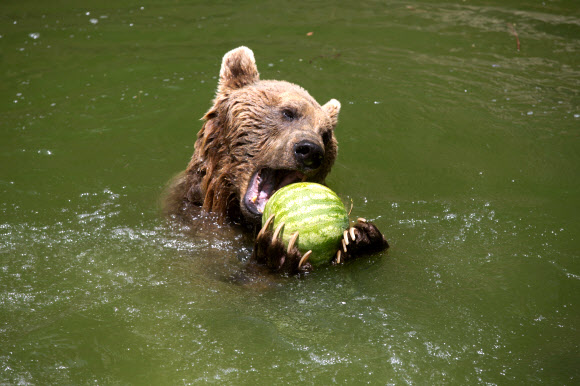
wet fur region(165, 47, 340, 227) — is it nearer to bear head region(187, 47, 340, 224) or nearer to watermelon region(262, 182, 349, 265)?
bear head region(187, 47, 340, 224)

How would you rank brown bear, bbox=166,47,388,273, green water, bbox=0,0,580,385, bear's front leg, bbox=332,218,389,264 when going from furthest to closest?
brown bear, bbox=166,47,388,273
bear's front leg, bbox=332,218,389,264
green water, bbox=0,0,580,385

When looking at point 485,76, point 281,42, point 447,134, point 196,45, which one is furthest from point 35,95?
point 485,76

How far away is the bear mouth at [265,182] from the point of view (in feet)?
17.9

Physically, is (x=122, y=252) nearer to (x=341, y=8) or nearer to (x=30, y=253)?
(x=30, y=253)

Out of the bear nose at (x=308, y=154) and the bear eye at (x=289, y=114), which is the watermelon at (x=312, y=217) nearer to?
the bear nose at (x=308, y=154)

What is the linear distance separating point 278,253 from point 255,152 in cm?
99

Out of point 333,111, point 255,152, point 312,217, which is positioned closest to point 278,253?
point 312,217

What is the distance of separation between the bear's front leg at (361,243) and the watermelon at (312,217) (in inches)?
6.1

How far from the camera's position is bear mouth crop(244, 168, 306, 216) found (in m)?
5.46

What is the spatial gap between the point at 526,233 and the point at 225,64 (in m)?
3.05

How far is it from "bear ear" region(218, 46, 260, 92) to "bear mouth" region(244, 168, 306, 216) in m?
0.89

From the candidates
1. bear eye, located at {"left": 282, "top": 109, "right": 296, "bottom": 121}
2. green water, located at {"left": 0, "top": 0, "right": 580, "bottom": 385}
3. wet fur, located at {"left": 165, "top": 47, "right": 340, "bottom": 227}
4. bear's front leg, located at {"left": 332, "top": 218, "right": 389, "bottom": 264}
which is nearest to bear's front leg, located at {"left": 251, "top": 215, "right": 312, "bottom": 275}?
green water, located at {"left": 0, "top": 0, "right": 580, "bottom": 385}

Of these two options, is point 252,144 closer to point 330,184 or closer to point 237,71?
point 237,71

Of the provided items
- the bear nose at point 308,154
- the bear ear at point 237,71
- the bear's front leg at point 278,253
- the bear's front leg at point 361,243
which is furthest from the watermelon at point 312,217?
the bear ear at point 237,71
